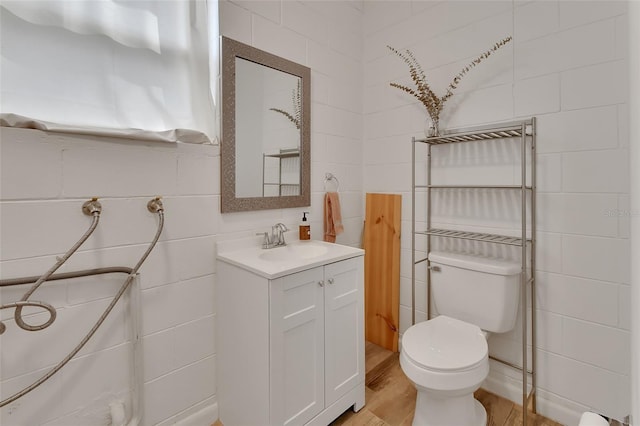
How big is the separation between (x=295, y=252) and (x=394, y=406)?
979 mm

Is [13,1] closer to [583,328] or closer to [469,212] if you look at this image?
[469,212]

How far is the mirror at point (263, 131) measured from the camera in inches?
64.1

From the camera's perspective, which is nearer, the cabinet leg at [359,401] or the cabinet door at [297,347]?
the cabinet door at [297,347]

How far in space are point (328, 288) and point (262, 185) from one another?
2.21 ft

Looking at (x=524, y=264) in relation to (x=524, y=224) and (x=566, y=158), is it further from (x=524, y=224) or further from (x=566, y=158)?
(x=566, y=158)

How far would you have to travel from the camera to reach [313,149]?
2.07 metres

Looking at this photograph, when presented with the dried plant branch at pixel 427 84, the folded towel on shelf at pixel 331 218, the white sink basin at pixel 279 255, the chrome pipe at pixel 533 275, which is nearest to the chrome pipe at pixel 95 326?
the white sink basin at pixel 279 255

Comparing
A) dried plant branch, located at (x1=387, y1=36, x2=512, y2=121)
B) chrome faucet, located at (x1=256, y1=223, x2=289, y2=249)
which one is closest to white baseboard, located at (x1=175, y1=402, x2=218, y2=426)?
chrome faucet, located at (x1=256, y1=223, x2=289, y2=249)

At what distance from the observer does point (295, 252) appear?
5.90 feet

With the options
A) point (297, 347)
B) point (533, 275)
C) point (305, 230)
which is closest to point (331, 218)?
point (305, 230)

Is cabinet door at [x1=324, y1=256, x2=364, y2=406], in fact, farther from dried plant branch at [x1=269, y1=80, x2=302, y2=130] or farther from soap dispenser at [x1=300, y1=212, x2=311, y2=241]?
dried plant branch at [x1=269, y1=80, x2=302, y2=130]

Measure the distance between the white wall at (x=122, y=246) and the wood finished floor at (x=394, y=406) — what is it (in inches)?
30.6

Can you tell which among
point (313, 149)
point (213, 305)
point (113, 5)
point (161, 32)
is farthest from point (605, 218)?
point (113, 5)

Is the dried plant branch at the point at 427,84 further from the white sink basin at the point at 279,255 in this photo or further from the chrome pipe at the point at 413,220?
the white sink basin at the point at 279,255
